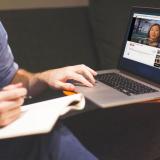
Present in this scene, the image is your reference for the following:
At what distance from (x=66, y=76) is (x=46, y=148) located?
0.29m

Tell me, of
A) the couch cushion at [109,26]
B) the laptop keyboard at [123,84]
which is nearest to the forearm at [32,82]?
the laptop keyboard at [123,84]

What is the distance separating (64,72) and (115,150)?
0.33m

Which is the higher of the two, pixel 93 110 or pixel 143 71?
pixel 143 71

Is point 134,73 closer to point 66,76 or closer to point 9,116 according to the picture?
point 66,76

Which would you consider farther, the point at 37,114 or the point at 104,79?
the point at 104,79

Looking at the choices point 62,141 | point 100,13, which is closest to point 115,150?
point 62,141

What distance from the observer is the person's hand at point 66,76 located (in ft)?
3.93

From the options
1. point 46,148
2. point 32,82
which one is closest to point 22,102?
point 46,148

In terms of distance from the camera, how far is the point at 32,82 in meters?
1.35

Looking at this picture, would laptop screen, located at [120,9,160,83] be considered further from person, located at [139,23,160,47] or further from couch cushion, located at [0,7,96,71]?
couch cushion, located at [0,7,96,71]

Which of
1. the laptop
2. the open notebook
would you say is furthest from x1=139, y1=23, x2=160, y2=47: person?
the open notebook

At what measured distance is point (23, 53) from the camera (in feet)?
6.62

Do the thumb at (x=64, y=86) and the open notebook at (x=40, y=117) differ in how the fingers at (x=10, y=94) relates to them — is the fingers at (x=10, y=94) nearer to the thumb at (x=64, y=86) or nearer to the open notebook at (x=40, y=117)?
the open notebook at (x=40, y=117)

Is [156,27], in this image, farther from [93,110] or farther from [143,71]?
[93,110]
